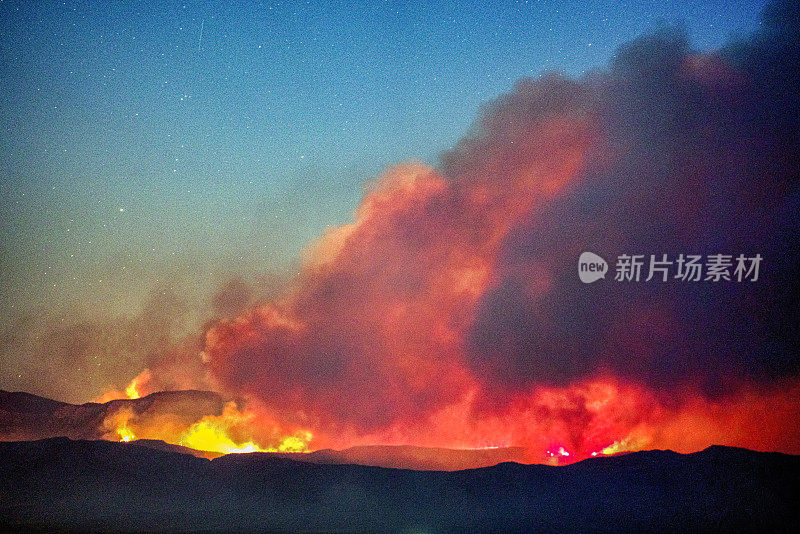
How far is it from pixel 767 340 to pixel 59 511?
86.6 ft

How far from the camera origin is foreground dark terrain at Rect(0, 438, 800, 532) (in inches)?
778

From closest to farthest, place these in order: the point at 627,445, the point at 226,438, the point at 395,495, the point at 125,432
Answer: the point at 395,495, the point at 627,445, the point at 226,438, the point at 125,432

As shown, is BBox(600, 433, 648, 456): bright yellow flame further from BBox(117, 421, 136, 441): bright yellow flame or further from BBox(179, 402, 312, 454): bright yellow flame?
BBox(117, 421, 136, 441): bright yellow flame

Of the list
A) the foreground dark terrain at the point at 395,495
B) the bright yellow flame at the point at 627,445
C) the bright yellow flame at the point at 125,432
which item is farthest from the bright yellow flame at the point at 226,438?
the bright yellow flame at the point at 627,445

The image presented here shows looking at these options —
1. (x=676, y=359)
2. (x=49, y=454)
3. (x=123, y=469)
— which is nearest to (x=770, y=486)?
(x=676, y=359)

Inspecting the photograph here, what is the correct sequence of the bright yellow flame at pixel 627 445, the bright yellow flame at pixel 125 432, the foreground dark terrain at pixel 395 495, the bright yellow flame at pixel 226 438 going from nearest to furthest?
the foreground dark terrain at pixel 395 495
the bright yellow flame at pixel 627 445
the bright yellow flame at pixel 226 438
the bright yellow flame at pixel 125 432

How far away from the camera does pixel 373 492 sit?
2258 centimetres

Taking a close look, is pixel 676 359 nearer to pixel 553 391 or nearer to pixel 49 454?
pixel 553 391

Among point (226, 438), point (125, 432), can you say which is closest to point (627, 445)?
point (226, 438)

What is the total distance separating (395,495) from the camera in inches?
879

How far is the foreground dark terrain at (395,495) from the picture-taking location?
19.8m

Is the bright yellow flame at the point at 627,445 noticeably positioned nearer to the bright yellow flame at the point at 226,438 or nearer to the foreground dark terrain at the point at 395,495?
the foreground dark terrain at the point at 395,495

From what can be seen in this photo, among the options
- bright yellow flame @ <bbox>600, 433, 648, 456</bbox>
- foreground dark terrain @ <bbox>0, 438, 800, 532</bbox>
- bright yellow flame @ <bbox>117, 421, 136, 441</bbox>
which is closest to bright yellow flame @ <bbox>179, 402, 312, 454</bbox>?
foreground dark terrain @ <bbox>0, 438, 800, 532</bbox>

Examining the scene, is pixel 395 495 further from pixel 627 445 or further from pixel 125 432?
pixel 125 432
